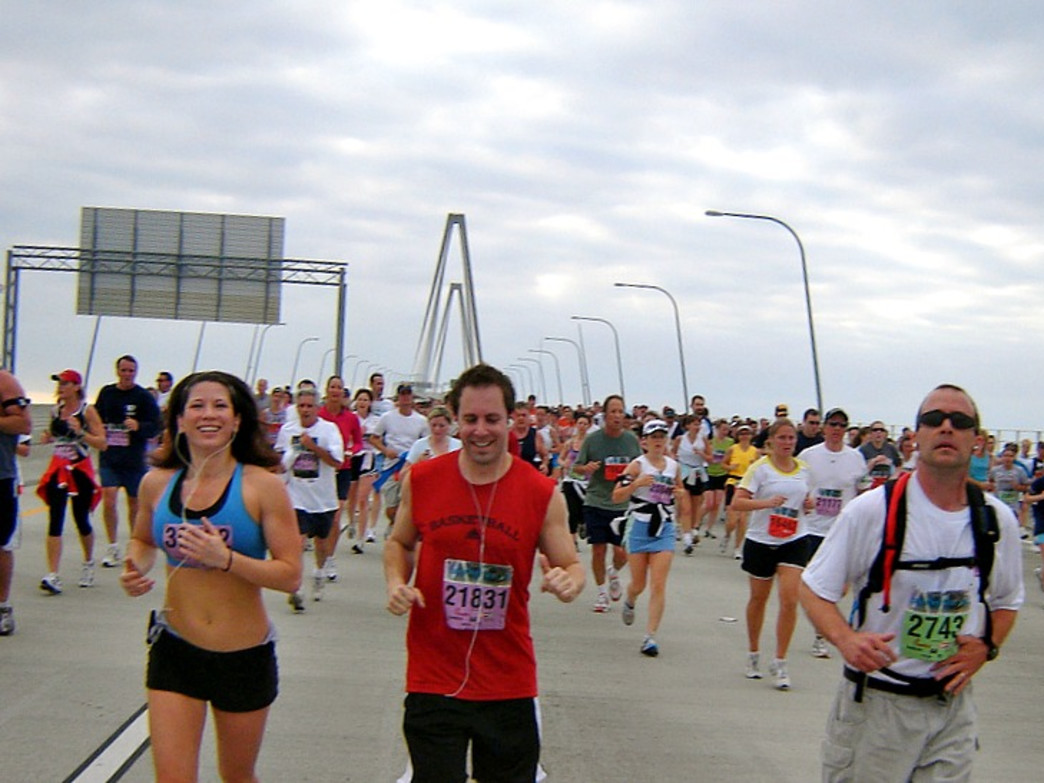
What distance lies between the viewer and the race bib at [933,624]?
13.8 ft

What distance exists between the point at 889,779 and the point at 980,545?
0.77 m

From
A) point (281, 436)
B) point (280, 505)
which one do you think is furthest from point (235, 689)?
point (281, 436)

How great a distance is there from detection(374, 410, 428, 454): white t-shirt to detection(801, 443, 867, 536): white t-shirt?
19.1 feet

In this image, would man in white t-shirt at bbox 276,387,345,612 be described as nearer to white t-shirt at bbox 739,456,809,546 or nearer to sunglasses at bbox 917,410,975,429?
white t-shirt at bbox 739,456,809,546

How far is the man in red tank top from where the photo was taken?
443cm

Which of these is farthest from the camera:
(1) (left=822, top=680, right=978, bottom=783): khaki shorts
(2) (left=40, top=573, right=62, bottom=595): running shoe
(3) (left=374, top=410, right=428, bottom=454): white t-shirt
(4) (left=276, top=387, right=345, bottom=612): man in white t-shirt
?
(3) (left=374, top=410, right=428, bottom=454): white t-shirt

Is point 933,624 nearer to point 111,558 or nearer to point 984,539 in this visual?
point 984,539

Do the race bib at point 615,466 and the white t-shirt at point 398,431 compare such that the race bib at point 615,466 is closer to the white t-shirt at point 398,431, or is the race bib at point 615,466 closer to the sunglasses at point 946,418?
the white t-shirt at point 398,431

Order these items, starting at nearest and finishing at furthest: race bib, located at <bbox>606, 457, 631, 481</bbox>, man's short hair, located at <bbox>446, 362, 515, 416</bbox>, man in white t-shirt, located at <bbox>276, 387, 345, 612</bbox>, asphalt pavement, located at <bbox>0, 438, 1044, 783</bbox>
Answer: man's short hair, located at <bbox>446, 362, 515, 416</bbox>
asphalt pavement, located at <bbox>0, 438, 1044, 783</bbox>
race bib, located at <bbox>606, 457, 631, 481</bbox>
man in white t-shirt, located at <bbox>276, 387, 345, 612</bbox>

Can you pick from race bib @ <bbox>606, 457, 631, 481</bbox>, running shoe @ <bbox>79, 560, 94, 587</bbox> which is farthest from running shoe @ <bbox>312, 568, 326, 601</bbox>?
race bib @ <bbox>606, 457, 631, 481</bbox>

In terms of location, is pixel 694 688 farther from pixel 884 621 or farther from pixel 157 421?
pixel 157 421

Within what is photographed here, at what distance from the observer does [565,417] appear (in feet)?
93.5

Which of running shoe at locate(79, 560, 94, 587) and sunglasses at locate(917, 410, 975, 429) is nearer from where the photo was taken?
sunglasses at locate(917, 410, 975, 429)

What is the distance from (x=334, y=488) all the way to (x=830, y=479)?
14.2 feet
